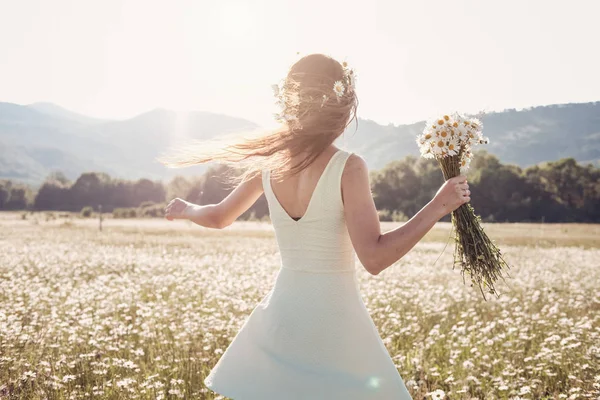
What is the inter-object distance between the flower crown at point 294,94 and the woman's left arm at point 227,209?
0.48 metres

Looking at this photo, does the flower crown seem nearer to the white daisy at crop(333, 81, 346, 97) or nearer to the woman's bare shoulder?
the white daisy at crop(333, 81, 346, 97)

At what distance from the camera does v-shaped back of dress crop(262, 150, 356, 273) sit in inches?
108

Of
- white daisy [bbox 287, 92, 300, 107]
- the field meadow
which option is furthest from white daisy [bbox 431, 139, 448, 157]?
white daisy [bbox 287, 92, 300, 107]

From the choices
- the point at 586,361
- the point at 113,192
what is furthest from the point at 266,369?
the point at 113,192

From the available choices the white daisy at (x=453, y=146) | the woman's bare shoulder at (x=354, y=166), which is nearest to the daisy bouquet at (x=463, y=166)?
the white daisy at (x=453, y=146)

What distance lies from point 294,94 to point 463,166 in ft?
3.73

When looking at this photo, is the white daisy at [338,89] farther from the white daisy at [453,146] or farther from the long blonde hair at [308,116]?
the white daisy at [453,146]

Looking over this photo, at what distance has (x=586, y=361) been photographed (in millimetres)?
6168

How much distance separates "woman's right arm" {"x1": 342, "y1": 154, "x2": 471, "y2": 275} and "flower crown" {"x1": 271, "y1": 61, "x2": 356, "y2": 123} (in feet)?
1.09

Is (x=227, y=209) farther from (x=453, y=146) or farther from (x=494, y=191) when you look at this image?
(x=494, y=191)

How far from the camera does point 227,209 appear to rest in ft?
11.7

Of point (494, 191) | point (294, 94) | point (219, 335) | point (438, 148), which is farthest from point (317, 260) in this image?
point (494, 191)

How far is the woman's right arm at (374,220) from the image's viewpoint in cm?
258

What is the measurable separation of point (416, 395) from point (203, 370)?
6.41ft
